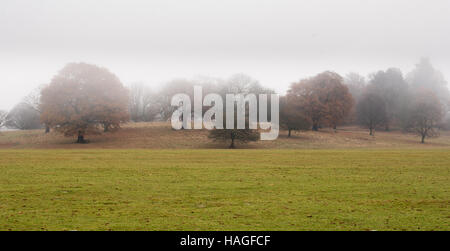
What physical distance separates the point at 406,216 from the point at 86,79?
65568mm

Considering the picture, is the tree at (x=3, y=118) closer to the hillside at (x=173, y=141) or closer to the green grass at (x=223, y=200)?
the hillside at (x=173, y=141)

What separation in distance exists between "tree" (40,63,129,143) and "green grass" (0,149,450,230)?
146ft

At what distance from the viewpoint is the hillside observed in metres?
65.6

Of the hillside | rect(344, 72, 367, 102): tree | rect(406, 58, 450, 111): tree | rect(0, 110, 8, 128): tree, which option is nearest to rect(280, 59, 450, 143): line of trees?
the hillside

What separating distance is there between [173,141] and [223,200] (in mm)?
54988

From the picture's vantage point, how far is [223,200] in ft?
47.1

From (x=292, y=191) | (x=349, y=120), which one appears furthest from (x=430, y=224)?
(x=349, y=120)

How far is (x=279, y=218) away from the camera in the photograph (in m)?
11.5

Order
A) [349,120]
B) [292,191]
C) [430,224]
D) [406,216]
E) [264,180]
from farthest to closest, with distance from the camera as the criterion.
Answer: [349,120] → [264,180] → [292,191] → [406,216] → [430,224]

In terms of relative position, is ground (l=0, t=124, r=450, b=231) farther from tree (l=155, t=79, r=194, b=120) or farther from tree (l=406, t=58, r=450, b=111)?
tree (l=406, t=58, r=450, b=111)

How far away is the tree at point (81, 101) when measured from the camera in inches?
2606

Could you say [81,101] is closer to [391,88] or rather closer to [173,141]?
[173,141]

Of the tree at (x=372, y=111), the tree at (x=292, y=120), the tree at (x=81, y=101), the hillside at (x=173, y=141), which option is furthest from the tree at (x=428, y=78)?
the tree at (x=81, y=101)
